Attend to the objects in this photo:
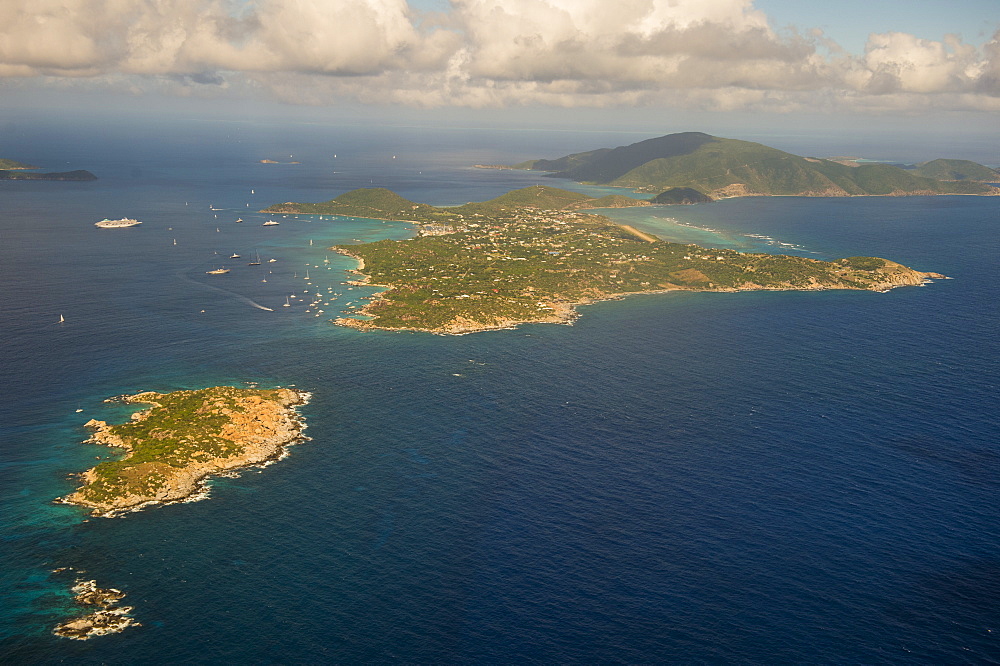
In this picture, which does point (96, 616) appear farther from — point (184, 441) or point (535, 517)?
point (535, 517)

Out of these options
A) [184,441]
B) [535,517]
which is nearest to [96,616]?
[184,441]

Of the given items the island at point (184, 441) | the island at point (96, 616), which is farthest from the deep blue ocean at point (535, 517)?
the island at point (184, 441)

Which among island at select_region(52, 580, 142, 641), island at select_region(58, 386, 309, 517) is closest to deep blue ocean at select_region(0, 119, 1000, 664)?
island at select_region(52, 580, 142, 641)

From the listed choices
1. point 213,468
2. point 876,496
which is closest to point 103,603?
point 213,468

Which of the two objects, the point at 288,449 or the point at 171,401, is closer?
the point at 288,449

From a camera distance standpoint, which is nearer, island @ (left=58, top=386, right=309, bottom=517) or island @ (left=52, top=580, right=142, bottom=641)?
island @ (left=52, top=580, right=142, bottom=641)

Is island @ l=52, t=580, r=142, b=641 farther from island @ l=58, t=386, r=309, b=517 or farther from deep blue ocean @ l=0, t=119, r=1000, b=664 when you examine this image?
island @ l=58, t=386, r=309, b=517

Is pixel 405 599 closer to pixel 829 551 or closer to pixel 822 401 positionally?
pixel 829 551

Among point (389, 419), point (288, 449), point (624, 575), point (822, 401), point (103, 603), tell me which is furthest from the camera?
point (822, 401)
